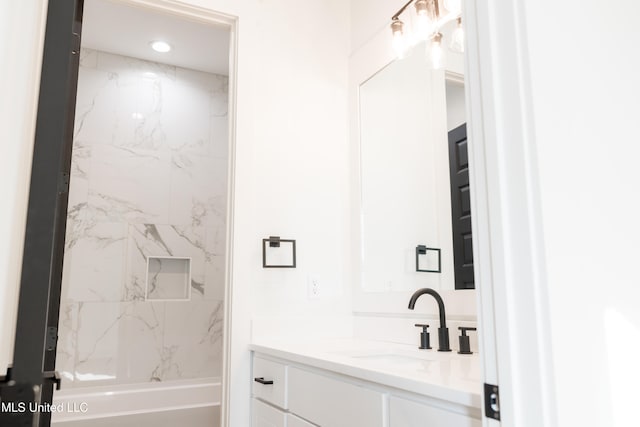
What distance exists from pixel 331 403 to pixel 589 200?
979 mm

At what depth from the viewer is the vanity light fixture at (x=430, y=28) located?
1.92 meters

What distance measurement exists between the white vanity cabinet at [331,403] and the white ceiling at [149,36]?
2.13 m

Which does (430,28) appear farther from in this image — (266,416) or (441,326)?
(266,416)

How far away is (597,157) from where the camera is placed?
0.87 m

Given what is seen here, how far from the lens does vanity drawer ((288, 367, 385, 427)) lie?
1296 millimetres

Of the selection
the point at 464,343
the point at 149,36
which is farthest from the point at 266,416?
the point at 149,36

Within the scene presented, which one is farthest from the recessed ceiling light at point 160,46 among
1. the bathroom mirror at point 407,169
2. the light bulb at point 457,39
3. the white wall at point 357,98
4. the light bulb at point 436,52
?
the light bulb at point 457,39

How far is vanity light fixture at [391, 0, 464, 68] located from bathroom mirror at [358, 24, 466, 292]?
5cm

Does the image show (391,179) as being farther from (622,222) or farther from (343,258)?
(622,222)

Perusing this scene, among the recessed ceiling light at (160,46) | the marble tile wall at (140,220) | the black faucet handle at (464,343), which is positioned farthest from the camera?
the recessed ceiling light at (160,46)

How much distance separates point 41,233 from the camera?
1.35ft

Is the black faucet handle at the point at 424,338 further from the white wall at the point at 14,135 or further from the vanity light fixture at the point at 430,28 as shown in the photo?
the white wall at the point at 14,135

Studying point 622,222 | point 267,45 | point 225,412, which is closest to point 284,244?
point 225,412

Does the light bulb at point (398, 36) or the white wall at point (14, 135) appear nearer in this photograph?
the white wall at point (14, 135)
